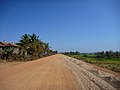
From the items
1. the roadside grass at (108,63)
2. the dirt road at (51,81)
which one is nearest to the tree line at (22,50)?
the roadside grass at (108,63)

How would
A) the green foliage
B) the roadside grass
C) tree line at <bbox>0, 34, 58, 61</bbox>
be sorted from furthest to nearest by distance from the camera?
tree line at <bbox>0, 34, 58, 61</bbox>
the green foliage
the roadside grass

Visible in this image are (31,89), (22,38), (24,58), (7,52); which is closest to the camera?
(31,89)

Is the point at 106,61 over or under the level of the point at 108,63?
over

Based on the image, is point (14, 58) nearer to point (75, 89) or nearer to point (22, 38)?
point (22, 38)

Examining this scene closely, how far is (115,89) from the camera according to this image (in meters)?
9.94

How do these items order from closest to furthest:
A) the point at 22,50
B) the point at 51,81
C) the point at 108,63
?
1. the point at 51,81
2. the point at 108,63
3. the point at 22,50

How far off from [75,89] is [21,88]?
3131mm

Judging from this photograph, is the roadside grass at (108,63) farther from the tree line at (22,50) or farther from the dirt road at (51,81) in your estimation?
the tree line at (22,50)

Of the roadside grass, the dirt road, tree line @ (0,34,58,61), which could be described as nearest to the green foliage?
the roadside grass

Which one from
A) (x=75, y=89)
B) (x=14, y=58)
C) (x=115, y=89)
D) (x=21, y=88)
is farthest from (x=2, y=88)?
(x=14, y=58)

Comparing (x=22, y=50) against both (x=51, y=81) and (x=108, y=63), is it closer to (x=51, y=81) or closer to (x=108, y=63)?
(x=108, y=63)

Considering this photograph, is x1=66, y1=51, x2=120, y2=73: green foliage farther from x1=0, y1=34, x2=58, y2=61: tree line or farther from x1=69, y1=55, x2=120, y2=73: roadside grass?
x1=0, y1=34, x2=58, y2=61: tree line

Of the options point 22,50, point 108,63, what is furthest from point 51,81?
point 22,50

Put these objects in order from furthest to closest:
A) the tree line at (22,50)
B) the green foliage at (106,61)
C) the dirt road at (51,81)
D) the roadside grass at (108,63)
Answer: the tree line at (22,50)
the green foliage at (106,61)
the roadside grass at (108,63)
the dirt road at (51,81)
